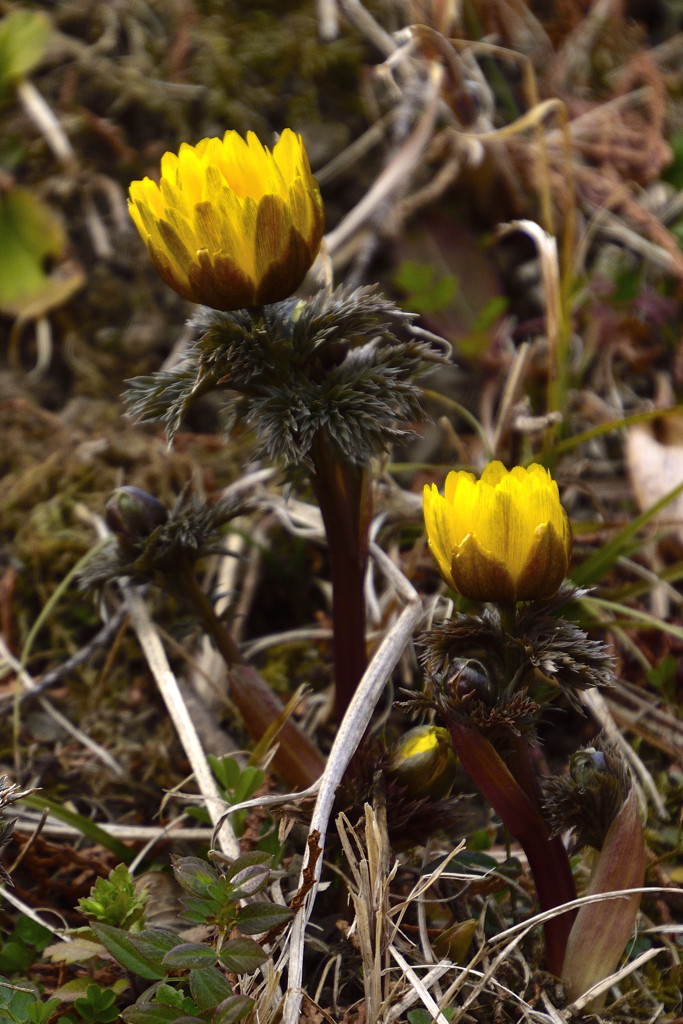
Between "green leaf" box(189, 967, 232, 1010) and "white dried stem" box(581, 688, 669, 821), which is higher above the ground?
"green leaf" box(189, 967, 232, 1010)

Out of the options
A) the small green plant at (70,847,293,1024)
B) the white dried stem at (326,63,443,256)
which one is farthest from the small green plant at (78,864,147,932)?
the white dried stem at (326,63,443,256)

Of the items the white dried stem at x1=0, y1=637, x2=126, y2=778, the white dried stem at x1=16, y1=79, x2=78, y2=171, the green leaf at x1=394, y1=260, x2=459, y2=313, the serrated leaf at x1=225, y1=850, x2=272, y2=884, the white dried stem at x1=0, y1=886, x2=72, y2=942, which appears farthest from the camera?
the white dried stem at x1=16, y1=79, x2=78, y2=171

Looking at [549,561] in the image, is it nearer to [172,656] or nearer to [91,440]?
[172,656]

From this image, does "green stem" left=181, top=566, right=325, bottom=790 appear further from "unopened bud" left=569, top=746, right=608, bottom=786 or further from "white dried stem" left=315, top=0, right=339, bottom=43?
"white dried stem" left=315, top=0, right=339, bottom=43

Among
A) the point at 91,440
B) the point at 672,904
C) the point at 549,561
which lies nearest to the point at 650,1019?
the point at 672,904

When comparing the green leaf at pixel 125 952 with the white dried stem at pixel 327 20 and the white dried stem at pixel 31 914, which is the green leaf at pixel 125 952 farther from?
the white dried stem at pixel 327 20

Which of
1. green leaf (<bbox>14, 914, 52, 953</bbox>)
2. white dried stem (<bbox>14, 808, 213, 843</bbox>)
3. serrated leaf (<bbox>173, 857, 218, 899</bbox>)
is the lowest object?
white dried stem (<bbox>14, 808, 213, 843</bbox>)

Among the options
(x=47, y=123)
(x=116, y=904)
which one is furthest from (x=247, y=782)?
(x=47, y=123)
